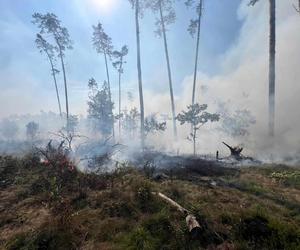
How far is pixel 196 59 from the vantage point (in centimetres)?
3183

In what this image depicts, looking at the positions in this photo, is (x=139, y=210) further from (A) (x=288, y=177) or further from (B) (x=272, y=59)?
(B) (x=272, y=59)

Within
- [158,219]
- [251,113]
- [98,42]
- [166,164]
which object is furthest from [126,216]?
[98,42]

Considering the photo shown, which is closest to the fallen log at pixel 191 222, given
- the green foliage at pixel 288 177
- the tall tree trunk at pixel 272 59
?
the green foliage at pixel 288 177

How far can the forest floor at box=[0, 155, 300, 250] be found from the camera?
19.8 feet

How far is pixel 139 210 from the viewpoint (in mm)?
7391

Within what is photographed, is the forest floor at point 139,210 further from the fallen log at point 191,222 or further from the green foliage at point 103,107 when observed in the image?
the green foliage at point 103,107

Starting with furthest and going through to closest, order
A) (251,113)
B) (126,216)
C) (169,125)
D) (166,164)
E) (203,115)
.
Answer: (169,125) < (251,113) < (203,115) < (166,164) < (126,216)

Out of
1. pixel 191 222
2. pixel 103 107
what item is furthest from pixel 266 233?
pixel 103 107

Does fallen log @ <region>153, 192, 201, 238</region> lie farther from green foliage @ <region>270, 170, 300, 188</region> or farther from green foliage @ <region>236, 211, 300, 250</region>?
green foliage @ <region>270, 170, 300, 188</region>

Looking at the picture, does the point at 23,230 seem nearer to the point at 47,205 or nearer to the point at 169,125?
the point at 47,205


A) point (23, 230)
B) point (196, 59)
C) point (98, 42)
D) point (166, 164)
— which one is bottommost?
point (23, 230)

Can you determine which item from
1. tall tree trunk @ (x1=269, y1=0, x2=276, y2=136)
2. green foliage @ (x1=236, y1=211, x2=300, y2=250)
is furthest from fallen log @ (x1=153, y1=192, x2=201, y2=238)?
tall tree trunk @ (x1=269, y1=0, x2=276, y2=136)

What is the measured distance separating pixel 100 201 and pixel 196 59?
26294mm

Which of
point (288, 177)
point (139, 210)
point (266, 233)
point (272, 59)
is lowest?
point (266, 233)
